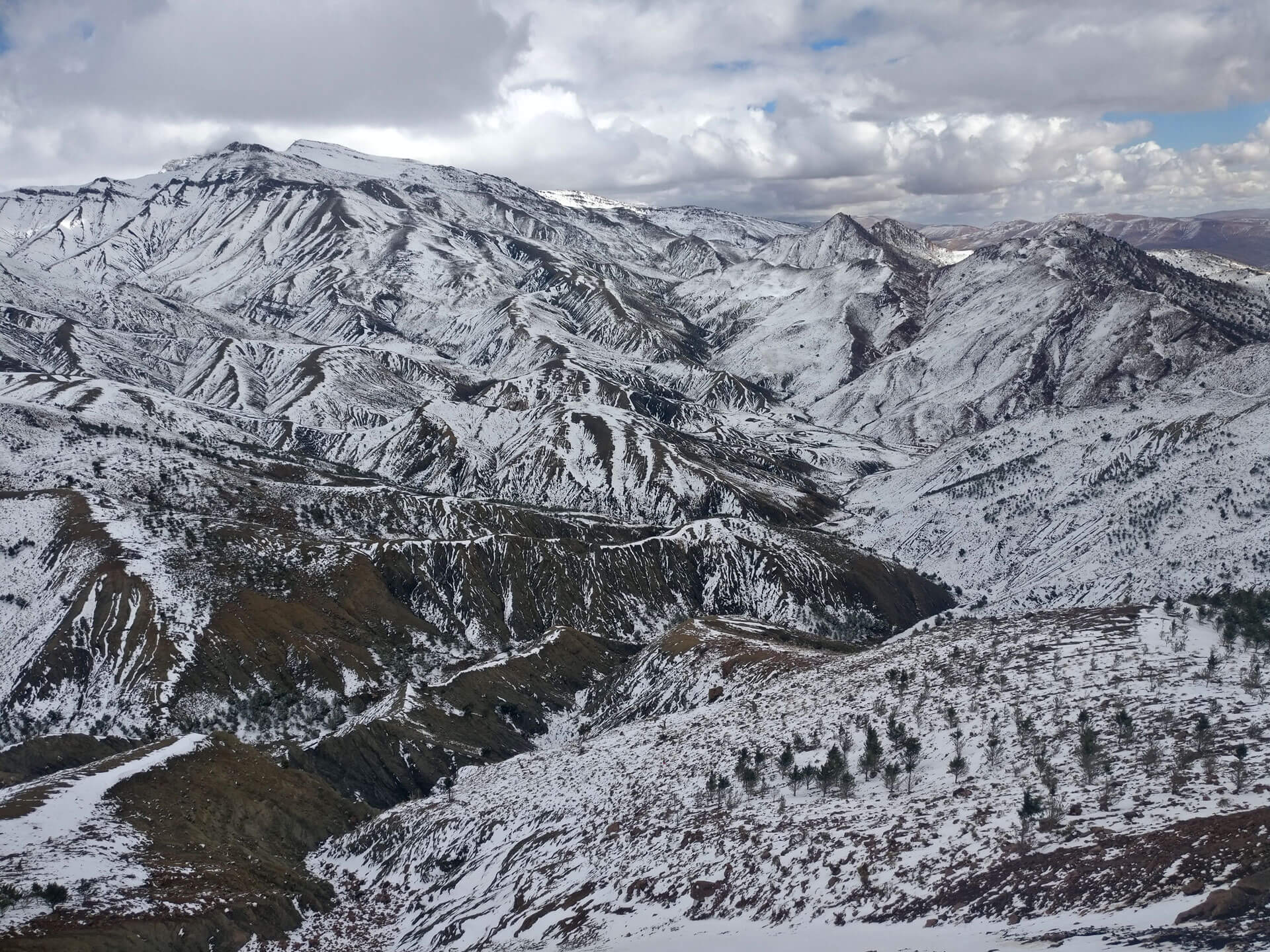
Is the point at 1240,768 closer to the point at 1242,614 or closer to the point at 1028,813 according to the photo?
the point at 1028,813

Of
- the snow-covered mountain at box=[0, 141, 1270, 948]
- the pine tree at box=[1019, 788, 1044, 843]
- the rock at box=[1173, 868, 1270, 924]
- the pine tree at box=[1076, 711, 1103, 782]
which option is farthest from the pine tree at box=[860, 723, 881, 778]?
the rock at box=[1173, 868, 1270, 924]

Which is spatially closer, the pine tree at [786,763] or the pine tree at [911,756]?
the pine tree at [911,756]

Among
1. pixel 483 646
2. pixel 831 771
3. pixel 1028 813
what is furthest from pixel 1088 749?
pixel 483 646

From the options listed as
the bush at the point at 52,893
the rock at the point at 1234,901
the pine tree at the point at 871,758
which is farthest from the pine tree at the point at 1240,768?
the bush at the point at 52,893

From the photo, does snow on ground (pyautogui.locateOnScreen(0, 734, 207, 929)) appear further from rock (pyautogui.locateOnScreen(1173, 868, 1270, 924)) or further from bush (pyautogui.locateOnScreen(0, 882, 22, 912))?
rock (pyautogui.locateOnScreen(1173, 868, 1270, 924))

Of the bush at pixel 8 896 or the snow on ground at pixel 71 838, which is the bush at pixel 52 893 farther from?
the bush at pixel 8 896

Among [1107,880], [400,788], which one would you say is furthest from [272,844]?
[1107,880]

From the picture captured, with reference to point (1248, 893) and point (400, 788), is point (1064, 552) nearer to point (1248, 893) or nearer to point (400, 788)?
point (400, 788)
